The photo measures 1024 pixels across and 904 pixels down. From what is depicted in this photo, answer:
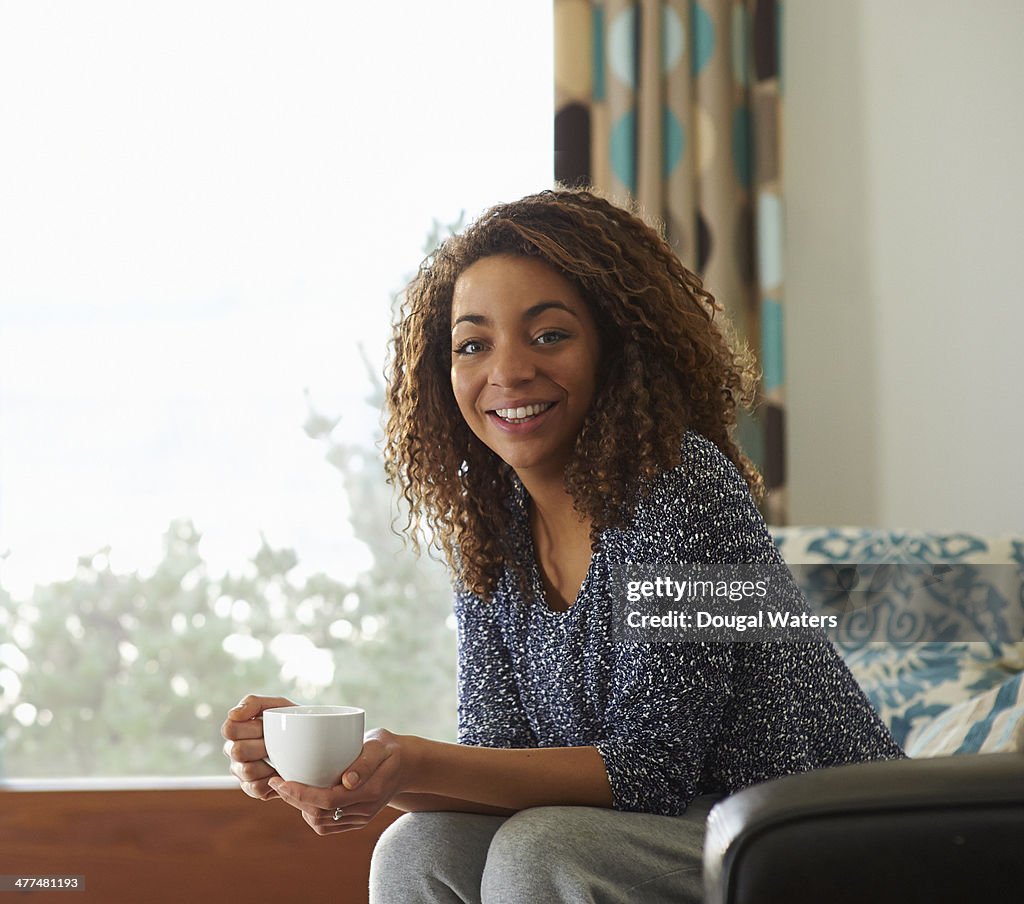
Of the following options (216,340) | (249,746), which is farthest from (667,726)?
(216,340)

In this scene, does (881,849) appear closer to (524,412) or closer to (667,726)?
(667,726)

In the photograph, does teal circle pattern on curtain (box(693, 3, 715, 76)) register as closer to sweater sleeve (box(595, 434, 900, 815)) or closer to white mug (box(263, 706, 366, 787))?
sweater sleeve (box(595, 434, 900, 815))

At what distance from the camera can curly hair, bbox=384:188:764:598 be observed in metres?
1.21

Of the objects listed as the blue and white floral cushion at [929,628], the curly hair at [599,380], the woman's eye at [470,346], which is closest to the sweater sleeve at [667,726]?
the curly hair at [599,380]

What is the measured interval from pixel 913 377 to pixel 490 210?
127cm

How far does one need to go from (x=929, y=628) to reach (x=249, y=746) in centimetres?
110

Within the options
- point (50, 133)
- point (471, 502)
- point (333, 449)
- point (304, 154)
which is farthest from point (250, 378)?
point (471, 502)

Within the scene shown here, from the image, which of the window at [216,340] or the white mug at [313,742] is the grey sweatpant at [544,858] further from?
the window at [216,340]

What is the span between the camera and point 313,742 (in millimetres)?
967

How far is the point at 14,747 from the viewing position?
2512mm

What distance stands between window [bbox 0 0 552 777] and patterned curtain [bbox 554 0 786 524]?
0.72ft

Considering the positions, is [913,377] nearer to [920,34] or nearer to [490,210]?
[920,34]

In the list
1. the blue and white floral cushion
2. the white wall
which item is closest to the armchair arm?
the blue and white floral cushion

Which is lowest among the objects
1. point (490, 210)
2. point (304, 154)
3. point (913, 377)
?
point (913, 377)
